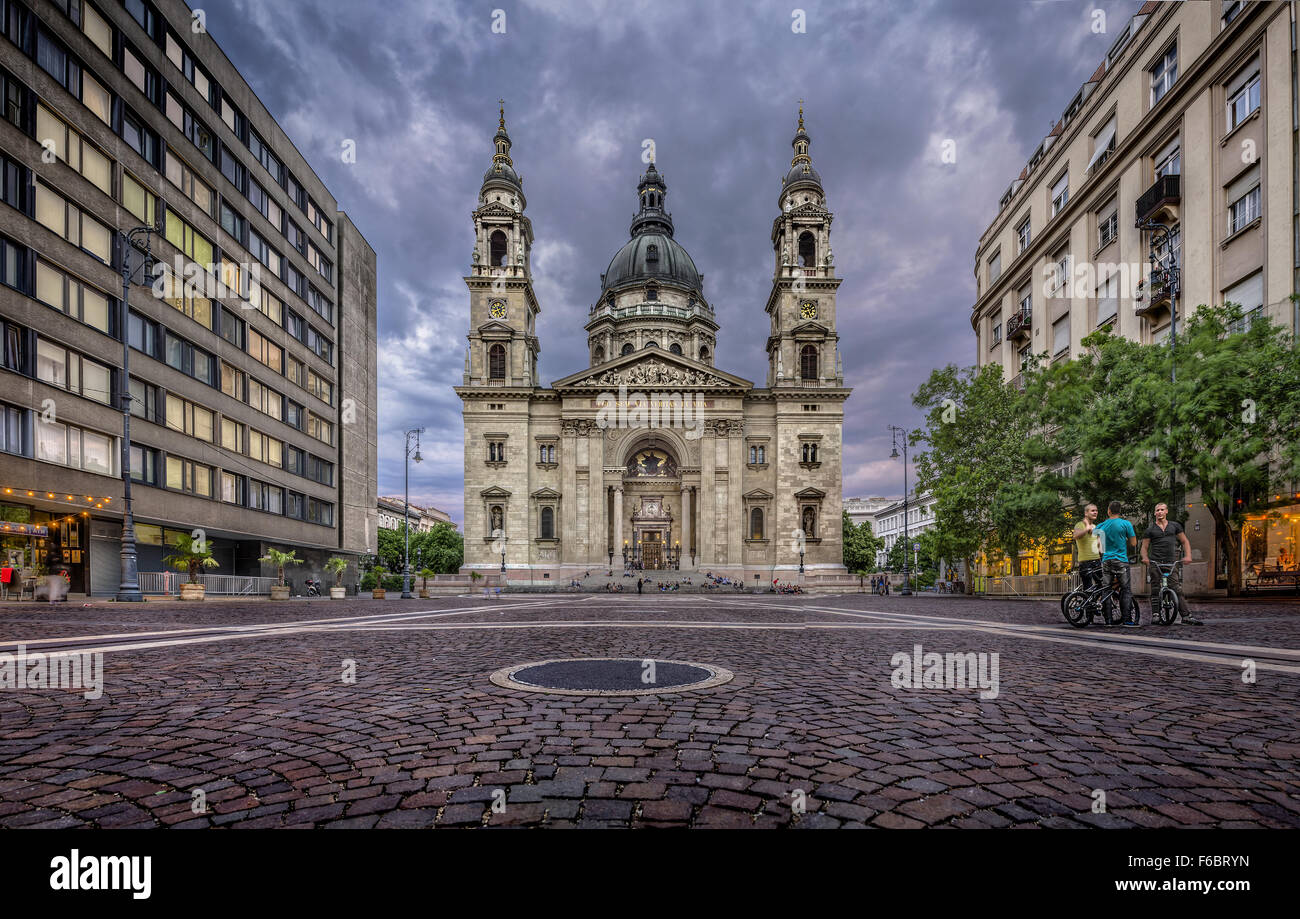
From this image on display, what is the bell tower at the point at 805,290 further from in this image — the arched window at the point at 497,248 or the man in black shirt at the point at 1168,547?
the man in black shirt at the point at 1168,547

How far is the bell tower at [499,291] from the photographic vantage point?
58156 millimetres

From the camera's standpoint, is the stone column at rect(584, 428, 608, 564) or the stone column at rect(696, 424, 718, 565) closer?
the stone column at rect(584, 428, 608, 564)

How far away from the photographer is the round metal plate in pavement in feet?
16.1

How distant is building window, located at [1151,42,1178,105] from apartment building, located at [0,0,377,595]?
3905 cm

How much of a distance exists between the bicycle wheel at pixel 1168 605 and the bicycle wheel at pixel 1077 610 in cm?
113

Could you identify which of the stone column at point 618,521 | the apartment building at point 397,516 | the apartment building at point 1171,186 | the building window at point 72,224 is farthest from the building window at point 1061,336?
the apartment building at point 397,516

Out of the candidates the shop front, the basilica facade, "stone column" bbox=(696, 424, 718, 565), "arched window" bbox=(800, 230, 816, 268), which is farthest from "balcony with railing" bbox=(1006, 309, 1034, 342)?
"stone column" bbox=(696, 424, 718, 565)

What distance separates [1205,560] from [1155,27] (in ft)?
70.0

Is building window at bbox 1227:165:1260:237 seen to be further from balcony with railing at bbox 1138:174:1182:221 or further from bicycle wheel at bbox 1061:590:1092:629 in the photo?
bicycle wheel at bbox 1061:590:1092:629

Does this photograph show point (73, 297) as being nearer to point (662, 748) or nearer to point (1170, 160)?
point (662, 748)

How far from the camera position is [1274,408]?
57.3ft

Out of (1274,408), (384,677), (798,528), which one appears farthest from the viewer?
(798,528)
